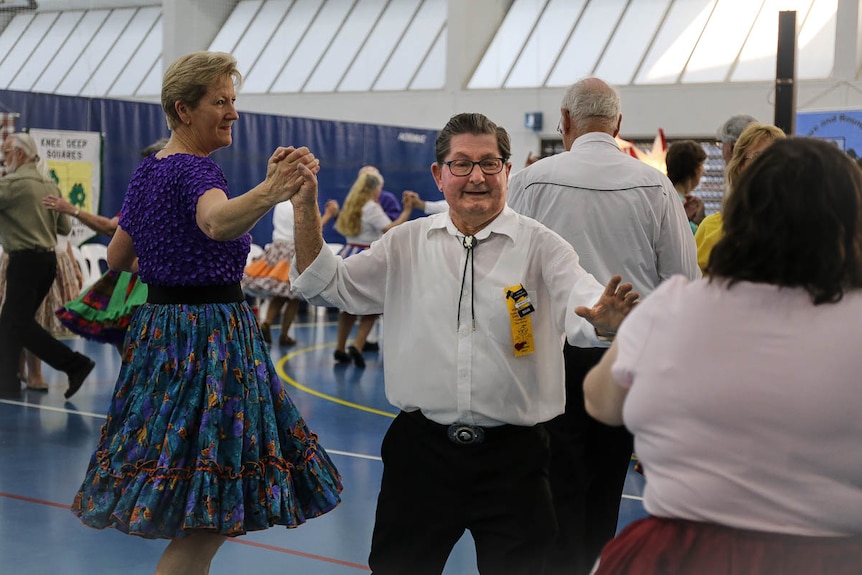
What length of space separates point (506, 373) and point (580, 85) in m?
1.51

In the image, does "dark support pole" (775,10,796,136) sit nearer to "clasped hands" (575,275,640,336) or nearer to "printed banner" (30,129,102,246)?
"clasped hands" (575,275,640,336)

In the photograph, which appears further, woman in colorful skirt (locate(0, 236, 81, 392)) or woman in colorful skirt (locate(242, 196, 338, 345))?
woman in colorful skirt (locate(242, 196, 338, 345))

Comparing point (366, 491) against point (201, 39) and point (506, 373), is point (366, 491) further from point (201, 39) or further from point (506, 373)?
point (201, 39)

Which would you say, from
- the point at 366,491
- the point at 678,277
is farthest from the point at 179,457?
the point at 366,491

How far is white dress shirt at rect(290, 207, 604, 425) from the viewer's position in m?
2.71

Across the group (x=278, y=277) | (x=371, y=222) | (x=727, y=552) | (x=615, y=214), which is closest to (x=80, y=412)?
(x=371, y=222)

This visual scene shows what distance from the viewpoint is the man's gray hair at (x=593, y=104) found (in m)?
3.82

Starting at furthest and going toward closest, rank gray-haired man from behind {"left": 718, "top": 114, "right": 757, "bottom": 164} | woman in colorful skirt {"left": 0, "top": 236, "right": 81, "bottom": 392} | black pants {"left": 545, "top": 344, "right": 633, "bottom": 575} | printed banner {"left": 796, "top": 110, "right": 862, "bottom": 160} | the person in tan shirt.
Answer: printed banner {"left": 796, "top": 110, "right": 862, "bottom": 160} < woman in colorful skirt {"left": 0, "top": 236, "right": 81, "bottom": 392} < the person in tan shirt < gray-haired man from behind {"left": 718, "top": 114, "right": 757, "bottom": 164} < black pants {"left": 545, "top": 344, "right": 633, "bottom": 575}

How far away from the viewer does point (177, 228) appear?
3.07 meters

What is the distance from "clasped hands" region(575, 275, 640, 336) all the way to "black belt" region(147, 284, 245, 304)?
1176 mm

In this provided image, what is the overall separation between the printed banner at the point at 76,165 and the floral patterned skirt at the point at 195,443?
842 cm

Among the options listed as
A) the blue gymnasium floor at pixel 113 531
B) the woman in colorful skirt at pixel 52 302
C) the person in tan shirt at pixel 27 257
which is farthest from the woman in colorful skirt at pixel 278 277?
the person in tan shirt at pixel 27 257

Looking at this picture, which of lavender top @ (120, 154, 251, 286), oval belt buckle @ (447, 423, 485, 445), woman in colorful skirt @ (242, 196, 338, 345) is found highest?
lavender top @ (120, 154, 251, 286)

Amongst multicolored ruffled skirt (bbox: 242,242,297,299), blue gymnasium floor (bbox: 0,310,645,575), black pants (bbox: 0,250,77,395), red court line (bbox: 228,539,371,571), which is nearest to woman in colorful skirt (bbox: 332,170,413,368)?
multicolored ruffled skirt (bbox: 242,242,297,299)
